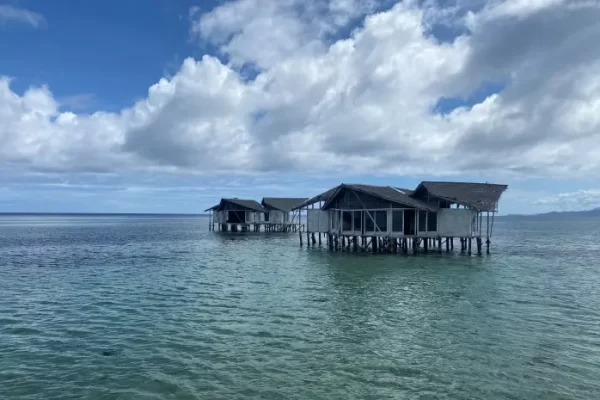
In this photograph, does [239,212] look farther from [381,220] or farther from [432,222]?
[432,222]

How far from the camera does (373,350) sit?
11.9m

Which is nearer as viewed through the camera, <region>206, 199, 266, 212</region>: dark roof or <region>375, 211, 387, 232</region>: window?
<region>375, 211, 387, 232</region>: window

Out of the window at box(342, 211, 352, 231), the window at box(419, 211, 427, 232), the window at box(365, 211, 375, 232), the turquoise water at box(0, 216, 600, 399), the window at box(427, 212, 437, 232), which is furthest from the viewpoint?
the window at box(342, 211, 352, 231)

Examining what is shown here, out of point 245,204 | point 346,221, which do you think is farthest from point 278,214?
point 346,221

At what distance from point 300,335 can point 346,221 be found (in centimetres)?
2435

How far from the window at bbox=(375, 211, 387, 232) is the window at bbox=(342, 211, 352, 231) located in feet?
10.3

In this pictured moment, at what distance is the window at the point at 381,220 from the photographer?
111 feet

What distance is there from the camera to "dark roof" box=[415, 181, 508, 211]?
3178 centimetres

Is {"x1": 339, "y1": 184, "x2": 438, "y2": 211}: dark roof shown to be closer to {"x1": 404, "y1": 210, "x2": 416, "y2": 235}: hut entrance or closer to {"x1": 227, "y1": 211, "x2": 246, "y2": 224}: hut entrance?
{"x1": 404, "y1": 210, "x2": 416, "y2": 235}: hut entrance

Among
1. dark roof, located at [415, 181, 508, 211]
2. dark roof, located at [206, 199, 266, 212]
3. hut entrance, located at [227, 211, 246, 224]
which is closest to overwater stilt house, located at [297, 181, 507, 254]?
dark roof, located at [415, 181, 508, 211]

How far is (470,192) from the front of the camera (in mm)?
33688

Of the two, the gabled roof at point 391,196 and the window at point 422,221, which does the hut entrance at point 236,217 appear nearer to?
the gabled roof at point 391,196

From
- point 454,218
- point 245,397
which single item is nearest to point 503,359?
point 245,397

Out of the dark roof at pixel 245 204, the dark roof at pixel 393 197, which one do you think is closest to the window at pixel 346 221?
the dark roof at pixel 393 197
